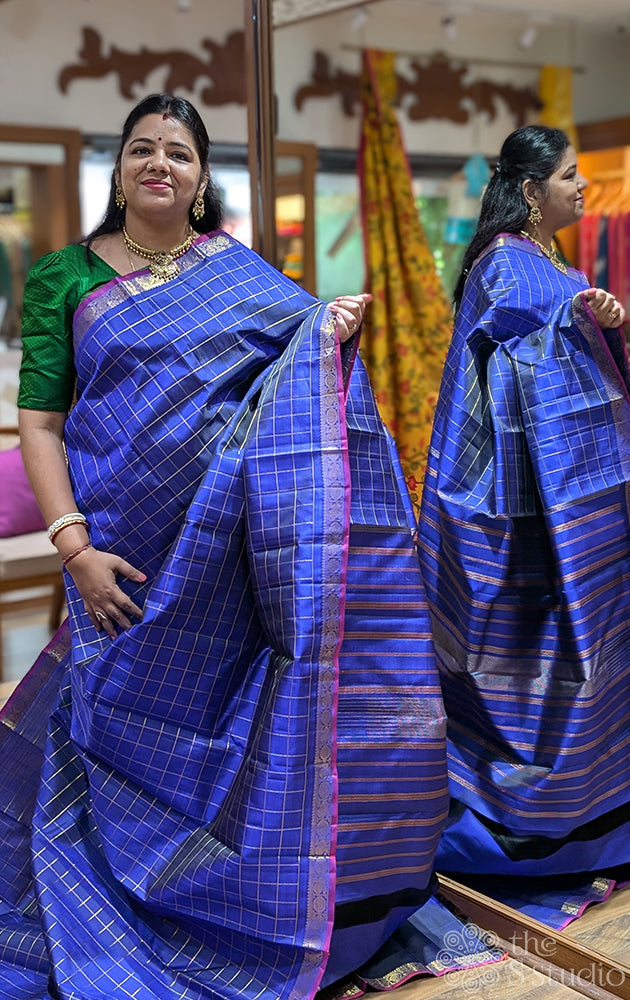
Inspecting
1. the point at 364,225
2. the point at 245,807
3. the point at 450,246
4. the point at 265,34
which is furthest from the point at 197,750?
the point at 364,225

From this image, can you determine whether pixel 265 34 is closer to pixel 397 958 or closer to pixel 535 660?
pixel 535 660

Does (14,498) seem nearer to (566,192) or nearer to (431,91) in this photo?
(431,91)

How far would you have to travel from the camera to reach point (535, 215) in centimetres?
204

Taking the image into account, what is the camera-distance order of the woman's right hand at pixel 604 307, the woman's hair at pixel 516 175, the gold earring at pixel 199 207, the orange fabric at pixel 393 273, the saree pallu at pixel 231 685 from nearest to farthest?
1. the saree pallu at pixel 231 685
2. the gold earring at pixel 199 207
3. the woman's right hand at pixel 604 307
4. the woman's hair at pixel 516 175
5. the orange fabric at pixel 393 273

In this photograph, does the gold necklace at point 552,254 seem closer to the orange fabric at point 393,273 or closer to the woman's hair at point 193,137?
the woman's hair at point 193,137

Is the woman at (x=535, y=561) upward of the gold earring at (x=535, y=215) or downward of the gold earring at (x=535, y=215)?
downward

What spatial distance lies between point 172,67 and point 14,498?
4.41 feet

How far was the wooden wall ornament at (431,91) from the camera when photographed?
9.71 feet

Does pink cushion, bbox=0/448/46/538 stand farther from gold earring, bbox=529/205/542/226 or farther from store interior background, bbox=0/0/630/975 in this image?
gold earring, bbox=529/205/542/226

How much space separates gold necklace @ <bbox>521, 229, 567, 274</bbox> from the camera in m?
2.05

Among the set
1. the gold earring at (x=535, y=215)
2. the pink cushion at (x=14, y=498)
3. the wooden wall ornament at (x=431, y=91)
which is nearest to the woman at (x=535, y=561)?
the gold earring at (x=535, y=215)

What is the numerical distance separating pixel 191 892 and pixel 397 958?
0.37 m

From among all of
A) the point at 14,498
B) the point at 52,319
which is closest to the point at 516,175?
the point at 52,319

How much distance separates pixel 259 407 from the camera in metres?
1.66
